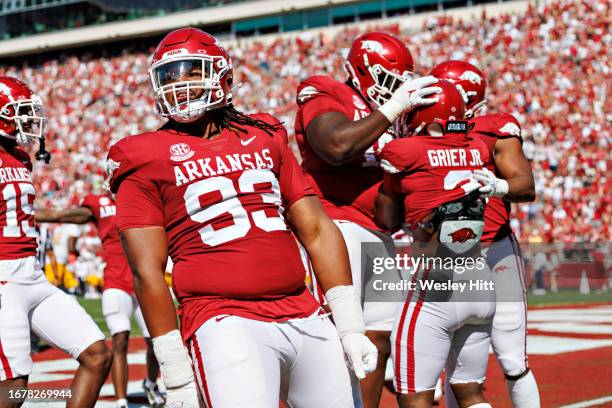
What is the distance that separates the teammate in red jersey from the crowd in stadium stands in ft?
24.9

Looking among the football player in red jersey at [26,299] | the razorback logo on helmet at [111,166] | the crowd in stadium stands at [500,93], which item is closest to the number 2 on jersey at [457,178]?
the razorback logo on helmet at [111,166]

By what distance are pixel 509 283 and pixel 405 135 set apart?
2.92ft

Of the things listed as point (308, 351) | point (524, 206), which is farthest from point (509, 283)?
point (524, 206)

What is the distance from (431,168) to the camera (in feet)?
12.8

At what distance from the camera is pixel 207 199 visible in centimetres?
294

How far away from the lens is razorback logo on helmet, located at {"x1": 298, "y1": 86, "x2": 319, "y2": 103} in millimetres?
4102

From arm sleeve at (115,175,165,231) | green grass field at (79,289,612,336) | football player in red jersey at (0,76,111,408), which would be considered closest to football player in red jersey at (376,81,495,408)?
arm sleeve at (115,175,165,231)

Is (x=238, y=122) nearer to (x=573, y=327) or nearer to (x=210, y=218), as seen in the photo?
(x=210, y=218)

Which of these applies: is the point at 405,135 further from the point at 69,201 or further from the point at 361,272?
the point at 69,201

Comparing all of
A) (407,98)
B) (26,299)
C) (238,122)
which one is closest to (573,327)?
(26,299)

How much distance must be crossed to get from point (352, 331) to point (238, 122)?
0.83 m

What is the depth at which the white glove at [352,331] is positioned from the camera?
9.67 ft

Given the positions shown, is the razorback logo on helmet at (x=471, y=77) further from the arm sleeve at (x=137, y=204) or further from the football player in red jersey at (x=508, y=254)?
the arm sleeve at (x=137, y=204)

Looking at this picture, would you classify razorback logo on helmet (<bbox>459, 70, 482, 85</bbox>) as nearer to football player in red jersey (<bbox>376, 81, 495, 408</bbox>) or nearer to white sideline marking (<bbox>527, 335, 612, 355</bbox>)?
football player in red jersey (<bbox>376, 81, 495, 408</bbox>)
